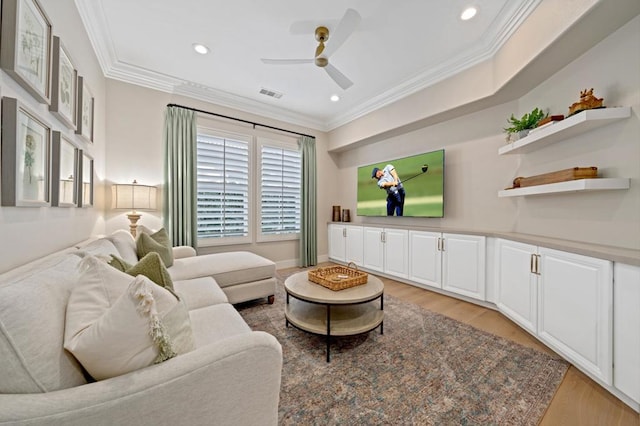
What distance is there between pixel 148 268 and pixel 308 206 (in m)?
3.41

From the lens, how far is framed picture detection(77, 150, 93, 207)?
77.1 inches

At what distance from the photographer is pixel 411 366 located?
1707mm

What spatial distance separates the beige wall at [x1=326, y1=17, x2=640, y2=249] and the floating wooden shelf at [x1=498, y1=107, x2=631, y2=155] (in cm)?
7

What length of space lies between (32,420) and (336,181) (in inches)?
194

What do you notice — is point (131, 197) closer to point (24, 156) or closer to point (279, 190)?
point (24, 156)

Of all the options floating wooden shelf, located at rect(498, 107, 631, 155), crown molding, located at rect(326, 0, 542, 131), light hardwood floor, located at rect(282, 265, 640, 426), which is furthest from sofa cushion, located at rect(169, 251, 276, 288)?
crown molding, located at rect(326, 0, 542, 131)

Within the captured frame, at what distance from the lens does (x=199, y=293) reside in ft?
6.11

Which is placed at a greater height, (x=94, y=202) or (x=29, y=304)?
(x=94, y=202)

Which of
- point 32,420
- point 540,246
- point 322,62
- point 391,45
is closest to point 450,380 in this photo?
point 540,246

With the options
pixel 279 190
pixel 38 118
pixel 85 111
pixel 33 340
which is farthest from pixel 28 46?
pixel 279 190

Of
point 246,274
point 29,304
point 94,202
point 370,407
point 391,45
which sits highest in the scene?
point 391,45

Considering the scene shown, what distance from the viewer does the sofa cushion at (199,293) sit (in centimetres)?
174

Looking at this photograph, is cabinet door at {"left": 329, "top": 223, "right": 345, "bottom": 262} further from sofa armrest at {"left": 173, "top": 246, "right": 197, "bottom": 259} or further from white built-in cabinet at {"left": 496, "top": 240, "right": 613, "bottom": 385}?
white built-in cabinet at {"left": 496, "top": 240, "right": 613, "bottom": 385}

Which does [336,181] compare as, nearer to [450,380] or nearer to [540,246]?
[540,246]
